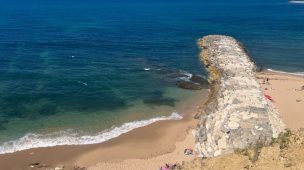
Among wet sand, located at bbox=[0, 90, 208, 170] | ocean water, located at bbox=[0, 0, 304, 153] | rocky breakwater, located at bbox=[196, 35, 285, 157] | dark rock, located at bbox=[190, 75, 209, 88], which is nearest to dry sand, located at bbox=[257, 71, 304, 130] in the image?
rocky breakwater, located at bbox=[196, 35, 285, 157]

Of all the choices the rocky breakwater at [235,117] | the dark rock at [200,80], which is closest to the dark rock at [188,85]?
the dark rock at [200,80]

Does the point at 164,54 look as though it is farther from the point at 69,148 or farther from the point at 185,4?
the point at 185,4

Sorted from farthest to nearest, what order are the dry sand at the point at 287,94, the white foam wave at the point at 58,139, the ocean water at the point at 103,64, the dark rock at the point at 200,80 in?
the dark rock at the point at 200,80 → the dry sand at the point at 287,94 → the ocean water at the point at 103,64 → the white foam wave at the point at 58,139

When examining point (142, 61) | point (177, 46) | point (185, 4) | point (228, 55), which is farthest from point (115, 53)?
point (185, 4)

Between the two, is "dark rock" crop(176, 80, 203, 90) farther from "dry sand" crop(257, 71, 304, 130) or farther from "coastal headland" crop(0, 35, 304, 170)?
"dry sand" crop(257, 71, 304, 130)

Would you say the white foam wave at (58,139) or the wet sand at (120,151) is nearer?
the wet sand at (120,151)

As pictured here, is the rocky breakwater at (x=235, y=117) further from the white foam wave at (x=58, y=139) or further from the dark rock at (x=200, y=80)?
the white foam wave at (x=58, y=139)

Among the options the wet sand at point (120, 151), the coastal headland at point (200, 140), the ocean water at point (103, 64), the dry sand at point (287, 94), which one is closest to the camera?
the coastal headland at point (200, 140)
